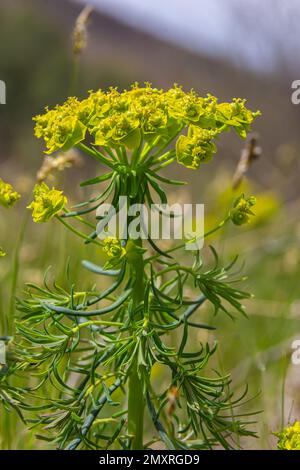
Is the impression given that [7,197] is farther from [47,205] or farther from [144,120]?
[144,120]

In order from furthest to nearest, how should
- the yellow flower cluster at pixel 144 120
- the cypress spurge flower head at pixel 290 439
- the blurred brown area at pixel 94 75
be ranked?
the blurred brown area at pixel 94 75, the cypress spurge flower head at pixel 290 439, the yellow flower cluster at pixel 144 120

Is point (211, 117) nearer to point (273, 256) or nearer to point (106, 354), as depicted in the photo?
point (106, 354)

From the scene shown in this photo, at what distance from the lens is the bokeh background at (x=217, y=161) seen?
10.1ft

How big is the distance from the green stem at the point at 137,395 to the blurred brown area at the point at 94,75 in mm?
6953

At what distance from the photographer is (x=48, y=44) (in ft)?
59.3

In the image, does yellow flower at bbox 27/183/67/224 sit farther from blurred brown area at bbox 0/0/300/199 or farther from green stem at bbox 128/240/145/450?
blurred brown area at bbox 0/0/300/199

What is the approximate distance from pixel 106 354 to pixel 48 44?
56.9 ft

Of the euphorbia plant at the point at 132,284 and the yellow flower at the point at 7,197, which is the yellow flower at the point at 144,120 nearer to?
the euphorbia plant at the point at 132,284

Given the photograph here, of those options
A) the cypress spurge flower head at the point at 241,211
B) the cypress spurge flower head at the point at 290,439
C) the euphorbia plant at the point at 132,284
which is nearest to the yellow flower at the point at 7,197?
the euphorbia plant at the point at 132,284

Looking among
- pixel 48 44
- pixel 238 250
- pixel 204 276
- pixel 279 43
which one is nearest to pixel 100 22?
pixel 48 44

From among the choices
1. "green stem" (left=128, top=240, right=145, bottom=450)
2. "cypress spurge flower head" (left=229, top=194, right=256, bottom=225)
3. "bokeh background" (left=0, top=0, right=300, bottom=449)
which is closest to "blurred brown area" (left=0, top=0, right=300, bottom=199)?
"bokeh background" (left=0, top=0, right=300, bottom=449)

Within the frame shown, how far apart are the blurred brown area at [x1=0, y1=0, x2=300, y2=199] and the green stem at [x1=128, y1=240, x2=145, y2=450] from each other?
6953 millimetres

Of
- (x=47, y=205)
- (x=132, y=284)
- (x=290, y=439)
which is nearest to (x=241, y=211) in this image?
(x=132, y=284)

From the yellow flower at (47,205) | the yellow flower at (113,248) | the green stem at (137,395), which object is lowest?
the green stem at (137,395)
